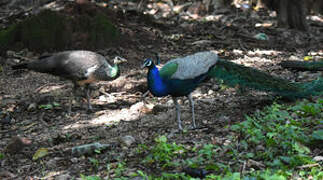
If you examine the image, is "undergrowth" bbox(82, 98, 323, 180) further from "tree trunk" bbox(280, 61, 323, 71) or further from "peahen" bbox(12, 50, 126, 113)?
"peahen" bbox(12, 50, 126, 113)

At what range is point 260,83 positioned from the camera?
18.1 feet

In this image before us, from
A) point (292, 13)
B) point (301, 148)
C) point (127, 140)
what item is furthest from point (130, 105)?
point (292, 13)

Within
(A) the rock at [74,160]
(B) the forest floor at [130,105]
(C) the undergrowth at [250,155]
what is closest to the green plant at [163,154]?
(C) the undergrowth at [250,155]

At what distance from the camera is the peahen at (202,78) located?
519 cm

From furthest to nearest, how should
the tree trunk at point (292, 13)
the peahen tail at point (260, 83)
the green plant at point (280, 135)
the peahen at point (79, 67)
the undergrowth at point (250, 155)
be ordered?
the tree trunk at point (292, 13) → the peahen at point (79, 67) → the peahen tail at point (260, 83) → the green plant at point (280, 135) → the undergrowth at point (250, 155)

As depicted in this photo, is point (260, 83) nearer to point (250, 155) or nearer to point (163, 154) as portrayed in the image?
point (250, 155)

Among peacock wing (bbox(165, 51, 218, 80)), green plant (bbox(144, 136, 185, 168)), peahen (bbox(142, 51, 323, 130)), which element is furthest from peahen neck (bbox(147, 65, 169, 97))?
green plant (bbox(144, 136, 185, 168))

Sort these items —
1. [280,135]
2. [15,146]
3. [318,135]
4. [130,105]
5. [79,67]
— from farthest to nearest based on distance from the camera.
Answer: [130,105]
[79,67]
[15,146]
[280,135]
[318,135]

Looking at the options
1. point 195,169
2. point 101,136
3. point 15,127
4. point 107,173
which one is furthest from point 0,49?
point 195,169

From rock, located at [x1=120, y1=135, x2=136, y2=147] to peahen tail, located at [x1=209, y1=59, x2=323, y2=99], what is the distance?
4.41 ft

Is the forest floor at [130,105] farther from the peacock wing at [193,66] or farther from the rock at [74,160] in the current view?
the peacock wing at [193,66]

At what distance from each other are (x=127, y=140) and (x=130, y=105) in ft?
6.69

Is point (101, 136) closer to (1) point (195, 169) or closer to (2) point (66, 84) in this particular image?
(1) point (195, 169)

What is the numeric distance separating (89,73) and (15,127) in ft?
4.42
